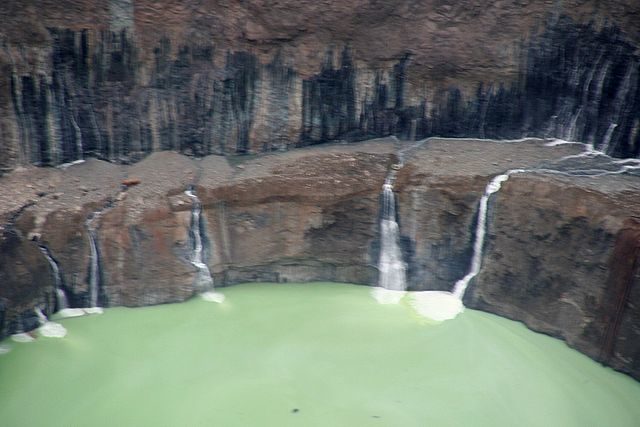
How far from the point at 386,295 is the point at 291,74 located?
4.07 m

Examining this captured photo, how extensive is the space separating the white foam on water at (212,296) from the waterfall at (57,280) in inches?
74.8

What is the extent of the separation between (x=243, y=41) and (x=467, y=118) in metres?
3.99

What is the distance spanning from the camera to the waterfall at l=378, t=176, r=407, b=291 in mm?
9086

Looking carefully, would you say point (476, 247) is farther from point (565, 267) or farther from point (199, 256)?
point (199, 256)

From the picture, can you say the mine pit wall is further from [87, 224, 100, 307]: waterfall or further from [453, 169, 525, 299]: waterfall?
[87, 224, 100, 307]: waterfall

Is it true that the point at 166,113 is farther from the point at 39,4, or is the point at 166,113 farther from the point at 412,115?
the point at 412,115

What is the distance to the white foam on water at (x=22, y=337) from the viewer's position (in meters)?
7.87

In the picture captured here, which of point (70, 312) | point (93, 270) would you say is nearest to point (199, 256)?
point (93, 270)

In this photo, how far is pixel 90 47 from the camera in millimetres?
9648

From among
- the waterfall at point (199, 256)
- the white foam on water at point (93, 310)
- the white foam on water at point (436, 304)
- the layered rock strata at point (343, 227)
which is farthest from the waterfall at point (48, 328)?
the white foam on water at point (436, 304)

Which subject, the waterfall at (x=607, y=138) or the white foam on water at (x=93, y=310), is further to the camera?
the waterfall at (x=607, y=138)

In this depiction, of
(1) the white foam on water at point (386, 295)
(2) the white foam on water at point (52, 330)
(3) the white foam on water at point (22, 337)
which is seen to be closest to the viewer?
(3) the white foam on water at point (22, 337)

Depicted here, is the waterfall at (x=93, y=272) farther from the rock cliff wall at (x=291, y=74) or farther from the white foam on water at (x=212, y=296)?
the rock cliff wall at (x=291, y=74)

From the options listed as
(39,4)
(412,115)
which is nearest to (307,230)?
(412,115)
